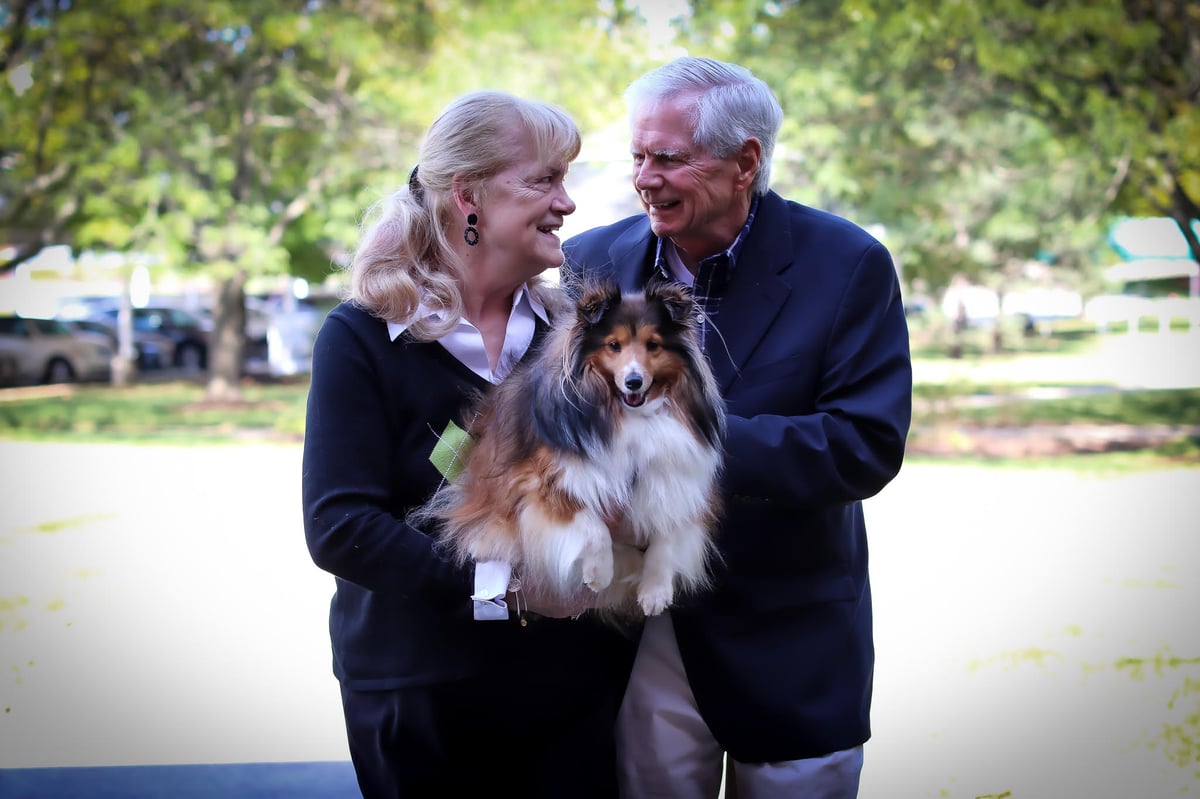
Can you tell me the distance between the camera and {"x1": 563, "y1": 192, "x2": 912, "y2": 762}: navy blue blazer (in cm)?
235

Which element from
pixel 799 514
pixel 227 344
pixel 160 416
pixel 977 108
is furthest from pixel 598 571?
pixel 227 344

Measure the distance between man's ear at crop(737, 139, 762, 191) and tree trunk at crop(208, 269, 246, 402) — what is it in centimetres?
1388

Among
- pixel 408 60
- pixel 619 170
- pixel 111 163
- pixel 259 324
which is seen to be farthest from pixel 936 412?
pixel 259 324

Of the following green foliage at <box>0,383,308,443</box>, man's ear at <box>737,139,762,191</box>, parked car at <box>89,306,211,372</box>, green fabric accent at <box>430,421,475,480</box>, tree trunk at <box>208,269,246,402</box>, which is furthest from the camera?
parked car at <box>89,306,211,372</box>

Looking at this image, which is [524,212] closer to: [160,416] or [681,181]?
[681,181]

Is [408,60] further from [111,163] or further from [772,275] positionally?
[772,275]

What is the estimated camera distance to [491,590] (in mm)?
2182

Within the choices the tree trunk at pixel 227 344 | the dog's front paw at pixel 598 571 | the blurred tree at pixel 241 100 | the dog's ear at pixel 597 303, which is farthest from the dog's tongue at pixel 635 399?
the tree trunk at pixel 227 344

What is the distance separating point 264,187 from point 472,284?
13.2 metres

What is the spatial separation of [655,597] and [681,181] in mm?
953

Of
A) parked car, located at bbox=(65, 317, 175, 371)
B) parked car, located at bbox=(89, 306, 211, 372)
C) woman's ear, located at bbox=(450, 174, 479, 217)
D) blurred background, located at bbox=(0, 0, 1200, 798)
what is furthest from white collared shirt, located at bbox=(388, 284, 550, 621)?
parked car, located at bbox=(89, 306, 211, 372)

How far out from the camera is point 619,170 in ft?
32.7

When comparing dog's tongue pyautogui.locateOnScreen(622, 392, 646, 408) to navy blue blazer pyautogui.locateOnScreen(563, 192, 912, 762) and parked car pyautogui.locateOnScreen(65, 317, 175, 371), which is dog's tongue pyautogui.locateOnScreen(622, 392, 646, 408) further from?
parked car pyautogui.locateOnScreen(65, 317, 175, 371)

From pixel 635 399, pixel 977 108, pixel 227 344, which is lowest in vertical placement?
pixel 227 344
